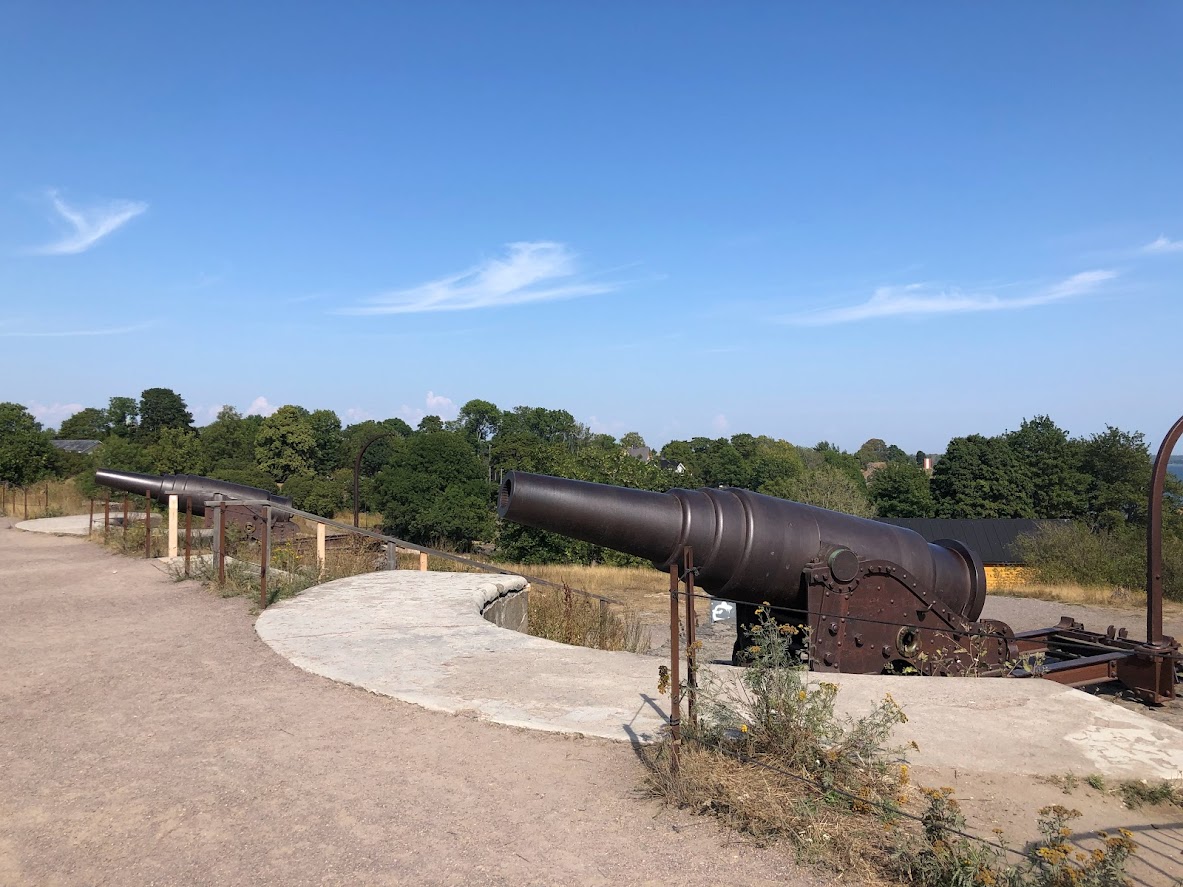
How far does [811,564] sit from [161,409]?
309 ft

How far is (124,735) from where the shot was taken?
5031 mm

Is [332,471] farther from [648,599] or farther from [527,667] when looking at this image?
[527,667]

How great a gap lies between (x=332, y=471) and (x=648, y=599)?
6431 centimetres

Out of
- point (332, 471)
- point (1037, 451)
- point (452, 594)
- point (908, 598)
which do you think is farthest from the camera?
point (332, 471)

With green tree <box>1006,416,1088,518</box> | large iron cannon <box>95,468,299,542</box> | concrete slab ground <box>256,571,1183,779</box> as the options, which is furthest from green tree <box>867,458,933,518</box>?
concrete slab ground <box>256,571,1183,779</box>

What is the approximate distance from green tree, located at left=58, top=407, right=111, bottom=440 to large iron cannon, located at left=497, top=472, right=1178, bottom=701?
311ft

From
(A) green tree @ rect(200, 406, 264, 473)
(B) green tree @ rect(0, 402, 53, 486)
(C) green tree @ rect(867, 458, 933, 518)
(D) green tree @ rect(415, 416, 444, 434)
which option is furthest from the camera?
(D) green tree @ rect(415, 416, 444, 434)

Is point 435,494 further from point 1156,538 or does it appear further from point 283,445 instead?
point 1156,538

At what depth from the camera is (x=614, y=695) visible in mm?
5711

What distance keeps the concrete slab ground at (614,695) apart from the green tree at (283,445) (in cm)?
6333

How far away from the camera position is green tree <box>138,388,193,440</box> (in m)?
87.6

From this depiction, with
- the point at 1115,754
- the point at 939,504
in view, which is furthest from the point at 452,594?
the point at 939,504

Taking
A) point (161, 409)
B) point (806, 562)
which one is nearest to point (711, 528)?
point (806, 562)

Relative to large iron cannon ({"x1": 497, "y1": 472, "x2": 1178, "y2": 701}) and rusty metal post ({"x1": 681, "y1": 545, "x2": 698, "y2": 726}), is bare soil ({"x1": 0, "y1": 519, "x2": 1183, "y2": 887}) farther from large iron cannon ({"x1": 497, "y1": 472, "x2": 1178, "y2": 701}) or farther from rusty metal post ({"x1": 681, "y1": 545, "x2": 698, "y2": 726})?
large iron cannon ({"x1": 497, "y1": 472, "x2": 1178, "y2": 701})
